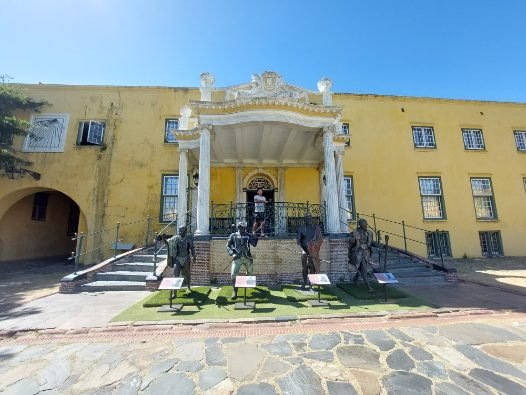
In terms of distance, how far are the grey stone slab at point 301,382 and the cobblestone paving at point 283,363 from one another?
0.01 metres

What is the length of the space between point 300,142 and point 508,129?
47.3ft

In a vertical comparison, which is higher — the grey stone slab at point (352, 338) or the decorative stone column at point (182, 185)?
the decorative stone column at point (182, 185)

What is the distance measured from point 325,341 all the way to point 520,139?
1972 centimetres

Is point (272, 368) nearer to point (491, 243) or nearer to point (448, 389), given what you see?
point (448, 389)


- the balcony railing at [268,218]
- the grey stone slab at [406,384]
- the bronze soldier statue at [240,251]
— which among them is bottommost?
the grey stone slab at [406,384]

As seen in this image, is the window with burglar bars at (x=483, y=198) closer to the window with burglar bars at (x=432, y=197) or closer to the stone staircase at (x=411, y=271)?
the window with burglar bars at (x=432, y=197)

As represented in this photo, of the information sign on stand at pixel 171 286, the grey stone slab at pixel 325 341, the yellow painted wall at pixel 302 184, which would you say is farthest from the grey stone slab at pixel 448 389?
the yellow painted wall at pixel 302 184

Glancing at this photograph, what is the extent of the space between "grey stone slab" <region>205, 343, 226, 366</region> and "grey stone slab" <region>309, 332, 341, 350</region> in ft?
4.44

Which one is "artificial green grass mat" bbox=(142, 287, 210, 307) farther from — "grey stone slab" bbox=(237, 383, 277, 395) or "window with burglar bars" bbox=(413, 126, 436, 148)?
"window with burglar bars" bbox=(413, 126, 436, 148)

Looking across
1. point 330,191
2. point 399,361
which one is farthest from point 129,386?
point 330,191

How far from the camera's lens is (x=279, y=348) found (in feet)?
12.3

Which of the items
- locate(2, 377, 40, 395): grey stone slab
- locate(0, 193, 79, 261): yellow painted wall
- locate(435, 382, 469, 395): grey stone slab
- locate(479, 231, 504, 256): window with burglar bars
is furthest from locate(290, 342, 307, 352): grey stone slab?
locate(0, 193, 79, 261): yellow painted wall

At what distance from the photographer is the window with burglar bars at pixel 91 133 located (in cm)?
1318

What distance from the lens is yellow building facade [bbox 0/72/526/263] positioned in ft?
40.8
